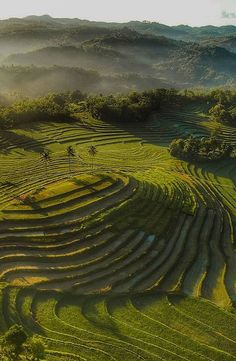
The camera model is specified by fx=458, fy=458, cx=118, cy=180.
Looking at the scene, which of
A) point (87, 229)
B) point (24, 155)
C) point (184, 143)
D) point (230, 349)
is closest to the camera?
point (230, 349)

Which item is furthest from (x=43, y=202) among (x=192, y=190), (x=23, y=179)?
(x=192, y=190)

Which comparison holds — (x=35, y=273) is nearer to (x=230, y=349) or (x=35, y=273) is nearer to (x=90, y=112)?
(x=230, y=349)

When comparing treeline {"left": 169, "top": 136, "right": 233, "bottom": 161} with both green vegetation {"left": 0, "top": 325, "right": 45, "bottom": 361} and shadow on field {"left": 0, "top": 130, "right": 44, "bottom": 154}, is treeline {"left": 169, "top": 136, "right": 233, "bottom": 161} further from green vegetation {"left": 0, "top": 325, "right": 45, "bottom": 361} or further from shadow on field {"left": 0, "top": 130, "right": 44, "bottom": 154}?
green vegetation {"left": 0, "top": 325, "right": 45, "bottom": 361}

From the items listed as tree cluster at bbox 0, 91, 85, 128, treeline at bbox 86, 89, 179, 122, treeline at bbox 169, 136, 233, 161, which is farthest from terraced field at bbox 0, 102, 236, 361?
treeline at bbox 86, 89, 179, 122

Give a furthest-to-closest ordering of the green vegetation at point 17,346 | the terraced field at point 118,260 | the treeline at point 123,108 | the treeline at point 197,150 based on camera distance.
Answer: the treeline at point 123,108
the treeline at point 197,150
the terraced field at point 118,260
the green vegetation at point 17,346

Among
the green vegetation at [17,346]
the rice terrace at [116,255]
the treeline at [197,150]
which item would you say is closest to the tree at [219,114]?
the treeline at [197,150]

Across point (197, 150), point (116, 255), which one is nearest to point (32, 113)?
point (197, 150)

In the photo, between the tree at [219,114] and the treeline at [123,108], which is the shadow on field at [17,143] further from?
the tree at [219,114]
